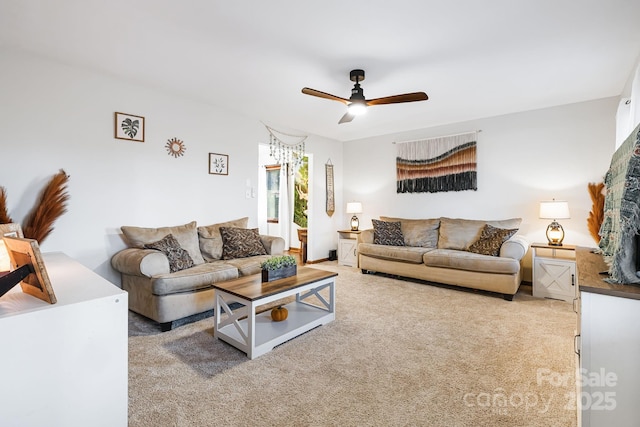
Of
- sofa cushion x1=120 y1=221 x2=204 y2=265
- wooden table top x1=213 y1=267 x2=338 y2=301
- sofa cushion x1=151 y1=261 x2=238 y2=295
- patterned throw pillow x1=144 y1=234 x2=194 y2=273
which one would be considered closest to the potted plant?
wooden table top x1=213 y1=267 x2=338 y2=301

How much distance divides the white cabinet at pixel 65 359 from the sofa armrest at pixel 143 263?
165 cm

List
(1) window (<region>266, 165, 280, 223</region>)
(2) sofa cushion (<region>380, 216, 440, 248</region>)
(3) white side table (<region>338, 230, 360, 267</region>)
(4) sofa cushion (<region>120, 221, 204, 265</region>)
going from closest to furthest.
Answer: (4) sofa cushion (<region>120, 221, 204, 265</region>), (2) sofa cushion (<region>380, 216, 440, 248</region>), (3) white side table (<region>338, 230, 360, 267</region>), (1) window (<region>266, 165, 280, 223</region>)

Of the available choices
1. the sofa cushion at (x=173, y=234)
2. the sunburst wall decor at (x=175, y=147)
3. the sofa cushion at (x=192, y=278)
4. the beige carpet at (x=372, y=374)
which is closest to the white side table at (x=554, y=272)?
the beige carpet at (x=372, y=374)

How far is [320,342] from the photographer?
8.34 feet

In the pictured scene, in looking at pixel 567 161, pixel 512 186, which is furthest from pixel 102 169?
pixel 567 161

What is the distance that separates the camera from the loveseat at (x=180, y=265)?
2.79m

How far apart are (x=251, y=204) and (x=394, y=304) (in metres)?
2.55

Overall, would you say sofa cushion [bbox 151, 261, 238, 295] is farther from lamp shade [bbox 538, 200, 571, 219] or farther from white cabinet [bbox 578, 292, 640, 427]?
lamp shade [bbox 538, 200, 571, 219]

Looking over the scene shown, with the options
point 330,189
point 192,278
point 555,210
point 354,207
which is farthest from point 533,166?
point 192,278

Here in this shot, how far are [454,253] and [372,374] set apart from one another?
2.59 meters

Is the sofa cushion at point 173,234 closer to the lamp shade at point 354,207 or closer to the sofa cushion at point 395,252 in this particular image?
the sofa cushion at point 395,252

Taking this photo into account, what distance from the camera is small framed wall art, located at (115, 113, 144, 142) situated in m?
3.38

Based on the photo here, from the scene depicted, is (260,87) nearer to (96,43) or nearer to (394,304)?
(96,43)

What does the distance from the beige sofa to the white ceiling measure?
1.80 metres
